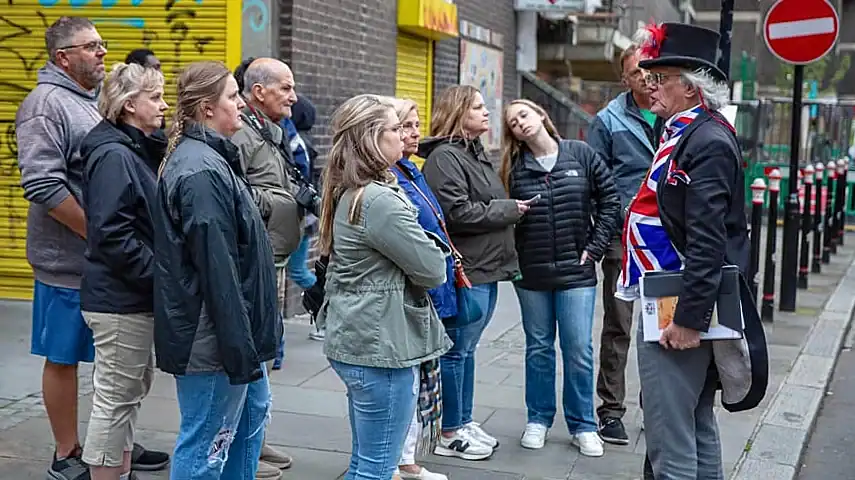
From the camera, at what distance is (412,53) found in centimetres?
1233

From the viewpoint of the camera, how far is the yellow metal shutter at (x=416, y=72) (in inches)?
469

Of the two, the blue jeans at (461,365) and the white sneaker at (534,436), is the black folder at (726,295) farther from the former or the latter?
the white sneaker at (534,436)

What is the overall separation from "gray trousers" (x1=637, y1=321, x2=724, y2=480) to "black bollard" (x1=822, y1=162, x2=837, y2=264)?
11.1 m

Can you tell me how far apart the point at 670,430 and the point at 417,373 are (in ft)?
3.13

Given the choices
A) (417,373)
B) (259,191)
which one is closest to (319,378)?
(259,191)

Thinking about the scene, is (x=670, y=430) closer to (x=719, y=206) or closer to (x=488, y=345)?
(x=719, y=206)

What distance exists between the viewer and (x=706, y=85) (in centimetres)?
402

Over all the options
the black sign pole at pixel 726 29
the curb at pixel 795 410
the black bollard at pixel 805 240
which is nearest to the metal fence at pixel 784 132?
the black bollard at pixel 805 240

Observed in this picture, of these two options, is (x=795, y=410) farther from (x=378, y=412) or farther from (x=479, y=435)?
(x=378, y=412)

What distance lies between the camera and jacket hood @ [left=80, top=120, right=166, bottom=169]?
4.31m

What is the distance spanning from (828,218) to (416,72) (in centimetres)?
602

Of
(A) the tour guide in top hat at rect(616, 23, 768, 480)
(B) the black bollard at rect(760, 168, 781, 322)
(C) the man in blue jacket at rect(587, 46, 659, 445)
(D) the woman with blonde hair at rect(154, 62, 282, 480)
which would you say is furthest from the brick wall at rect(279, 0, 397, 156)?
(A) the tour guide in top hat at rect(616, 23, 768, 480)

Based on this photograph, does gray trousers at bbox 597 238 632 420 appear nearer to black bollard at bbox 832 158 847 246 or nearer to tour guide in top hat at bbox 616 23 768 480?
tour guide in top hat at bbox 616 23 768 480

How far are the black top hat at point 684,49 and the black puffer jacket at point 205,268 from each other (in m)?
1.56
